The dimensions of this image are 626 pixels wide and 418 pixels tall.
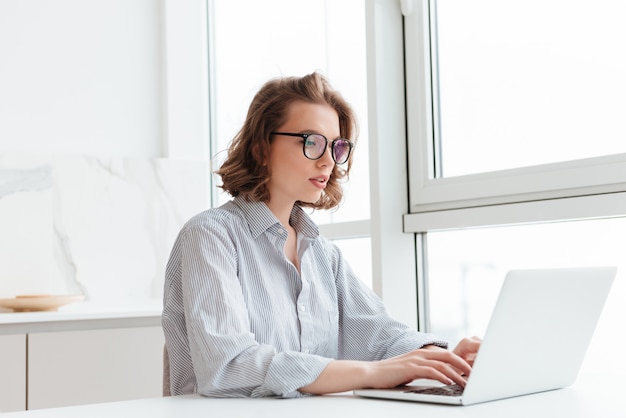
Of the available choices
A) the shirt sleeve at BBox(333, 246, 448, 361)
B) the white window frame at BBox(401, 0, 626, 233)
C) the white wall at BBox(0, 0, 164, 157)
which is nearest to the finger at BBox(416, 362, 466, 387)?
the shirt sleeve at BBox(333, 246, 448, 361)

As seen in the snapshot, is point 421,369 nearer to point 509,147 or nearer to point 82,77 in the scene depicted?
point 509,147

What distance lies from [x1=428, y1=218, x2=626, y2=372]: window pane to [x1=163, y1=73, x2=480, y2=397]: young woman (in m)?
0.52

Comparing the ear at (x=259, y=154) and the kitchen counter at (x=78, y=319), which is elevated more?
the ear at (x=259, y=154)

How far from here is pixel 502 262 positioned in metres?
2.22

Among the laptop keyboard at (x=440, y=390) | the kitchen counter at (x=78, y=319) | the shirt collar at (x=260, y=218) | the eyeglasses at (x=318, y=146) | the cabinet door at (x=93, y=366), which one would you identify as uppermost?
the eyeglasses at (x=318, y=146)

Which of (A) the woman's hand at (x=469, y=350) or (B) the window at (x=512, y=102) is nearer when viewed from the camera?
(A) the woman's hand at (x=469, y=350)

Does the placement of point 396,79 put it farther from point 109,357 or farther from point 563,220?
point 109,357

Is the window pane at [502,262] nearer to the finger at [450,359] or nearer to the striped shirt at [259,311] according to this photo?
the striped shirt at [259,311]

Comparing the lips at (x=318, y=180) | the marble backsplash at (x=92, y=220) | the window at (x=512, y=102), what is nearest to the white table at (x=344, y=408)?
the lips at (x=318, y=180)

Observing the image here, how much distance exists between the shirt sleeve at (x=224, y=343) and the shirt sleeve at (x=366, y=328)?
0.32 m

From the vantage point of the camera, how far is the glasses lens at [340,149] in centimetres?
168

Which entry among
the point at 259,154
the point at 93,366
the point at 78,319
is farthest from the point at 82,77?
the point at 259,154

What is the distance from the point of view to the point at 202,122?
3592 millimetres

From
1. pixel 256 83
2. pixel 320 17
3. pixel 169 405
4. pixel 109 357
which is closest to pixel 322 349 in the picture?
pixel 169 405
